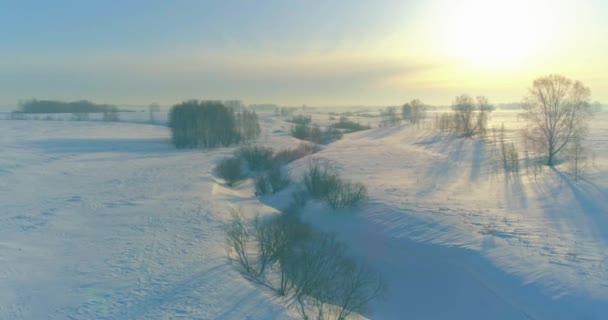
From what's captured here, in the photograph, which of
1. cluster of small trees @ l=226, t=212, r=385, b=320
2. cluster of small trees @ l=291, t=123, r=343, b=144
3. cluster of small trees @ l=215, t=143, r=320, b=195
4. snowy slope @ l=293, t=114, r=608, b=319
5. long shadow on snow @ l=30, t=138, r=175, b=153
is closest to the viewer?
cluster of small trees @ l=226, t=212, r=385, b=320

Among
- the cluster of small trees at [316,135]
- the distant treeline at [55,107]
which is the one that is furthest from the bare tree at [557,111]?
the distant treeline at [55,107]

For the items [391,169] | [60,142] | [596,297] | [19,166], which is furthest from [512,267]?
[60,142]

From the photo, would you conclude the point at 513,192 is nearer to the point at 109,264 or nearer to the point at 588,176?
the point at 588,176

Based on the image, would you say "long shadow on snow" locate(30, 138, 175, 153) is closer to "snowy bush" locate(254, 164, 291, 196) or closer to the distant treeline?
"snowy bush" locate(254, 164, 291, 196)

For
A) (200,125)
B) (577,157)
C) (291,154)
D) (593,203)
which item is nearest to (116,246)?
(593,203)

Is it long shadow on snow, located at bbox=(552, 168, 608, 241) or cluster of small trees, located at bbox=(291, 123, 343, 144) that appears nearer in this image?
long shadow on snow, located at bbox=(552, 168, 608, 241)

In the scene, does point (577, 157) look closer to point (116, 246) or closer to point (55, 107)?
point (116, 246)

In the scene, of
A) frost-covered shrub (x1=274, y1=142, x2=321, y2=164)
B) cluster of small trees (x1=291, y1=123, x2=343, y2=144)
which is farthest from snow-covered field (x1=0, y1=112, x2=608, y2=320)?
cluster of small trees (x1=291, y1=123, x2=343, y2=144)
